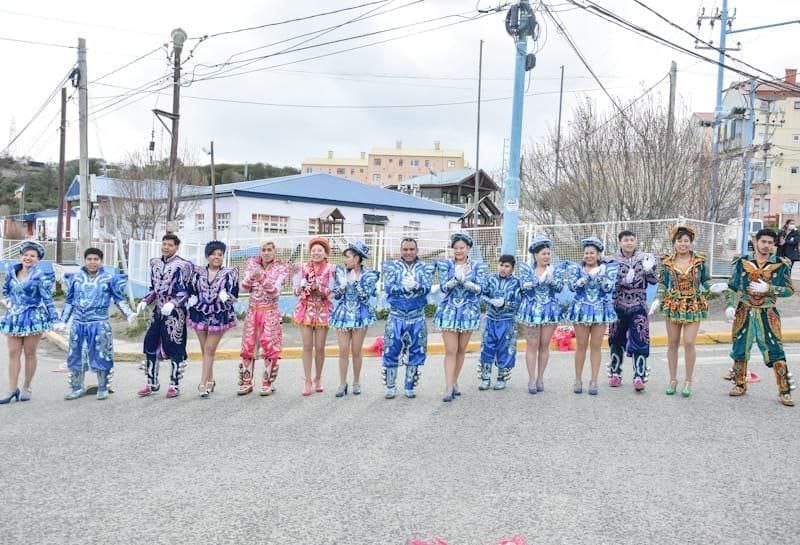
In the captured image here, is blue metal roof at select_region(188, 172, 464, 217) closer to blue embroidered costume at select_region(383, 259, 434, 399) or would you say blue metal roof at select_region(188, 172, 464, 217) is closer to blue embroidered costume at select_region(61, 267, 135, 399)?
blue embroidered costume at select_region(61, 267, 135, 399)

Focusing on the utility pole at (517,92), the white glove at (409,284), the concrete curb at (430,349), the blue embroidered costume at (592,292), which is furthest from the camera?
the utility pole at (517,92)

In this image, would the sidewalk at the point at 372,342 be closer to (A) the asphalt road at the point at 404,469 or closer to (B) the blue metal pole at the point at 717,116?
(A) the asphalt road at the point at 404,469

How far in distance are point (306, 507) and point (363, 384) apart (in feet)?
13.3

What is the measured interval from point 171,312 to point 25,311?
5.32ft

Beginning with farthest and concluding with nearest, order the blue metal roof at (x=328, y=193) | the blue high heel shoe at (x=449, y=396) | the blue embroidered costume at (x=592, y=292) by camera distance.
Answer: the blue metal roof at (x=328, y=193) → the blue embroidered costume at (x=592, y=292) → the blue high heel shoe at (x=449, y=396)

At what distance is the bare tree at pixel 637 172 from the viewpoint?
17453 millimetres

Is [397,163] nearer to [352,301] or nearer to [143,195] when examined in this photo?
[143,195]

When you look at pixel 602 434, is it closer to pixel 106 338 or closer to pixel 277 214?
pixel 106 338

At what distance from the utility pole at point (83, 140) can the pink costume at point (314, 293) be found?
1196cm

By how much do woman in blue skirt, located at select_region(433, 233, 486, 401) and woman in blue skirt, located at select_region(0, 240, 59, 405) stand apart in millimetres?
4310

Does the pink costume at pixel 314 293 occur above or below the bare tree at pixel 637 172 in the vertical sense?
below

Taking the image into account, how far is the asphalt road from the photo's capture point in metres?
3.90

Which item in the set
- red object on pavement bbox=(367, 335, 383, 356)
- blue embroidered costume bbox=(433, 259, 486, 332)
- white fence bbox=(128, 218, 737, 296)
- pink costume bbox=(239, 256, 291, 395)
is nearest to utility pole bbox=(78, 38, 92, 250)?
white fence bbox=(128, 218, 737, 296)

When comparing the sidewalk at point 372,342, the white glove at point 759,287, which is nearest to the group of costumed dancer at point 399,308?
the white glove at point 759,287
